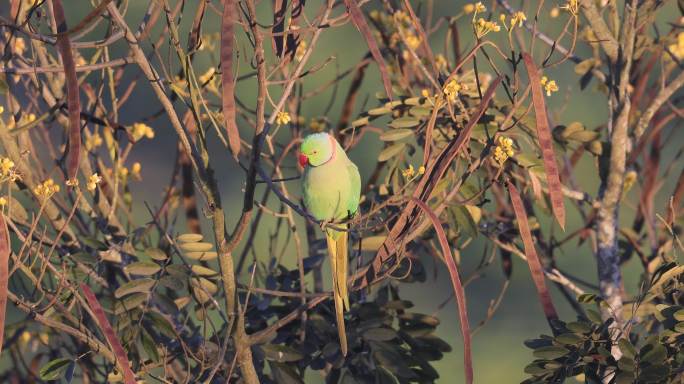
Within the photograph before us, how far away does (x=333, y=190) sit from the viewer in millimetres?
1831

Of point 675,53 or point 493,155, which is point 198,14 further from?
point 675,53

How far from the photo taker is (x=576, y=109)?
6355 mm

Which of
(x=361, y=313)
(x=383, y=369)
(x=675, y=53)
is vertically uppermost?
(x=675, y=53)

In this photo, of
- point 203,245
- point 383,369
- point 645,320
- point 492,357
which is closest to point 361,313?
point 383,369

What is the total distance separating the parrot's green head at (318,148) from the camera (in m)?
1.82

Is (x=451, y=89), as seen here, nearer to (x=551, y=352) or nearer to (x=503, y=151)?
(x=503, y=151)

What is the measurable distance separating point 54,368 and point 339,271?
0.60 m

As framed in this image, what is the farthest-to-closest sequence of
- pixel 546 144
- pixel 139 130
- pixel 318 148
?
1. pixel 139 130
2. pixel 318 148
3. pixel 546 144

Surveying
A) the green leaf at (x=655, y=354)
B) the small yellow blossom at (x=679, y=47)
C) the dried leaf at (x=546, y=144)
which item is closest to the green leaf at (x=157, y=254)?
the dried leaf at (x=546, y=144)

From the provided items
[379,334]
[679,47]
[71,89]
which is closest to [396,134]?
[379,334]

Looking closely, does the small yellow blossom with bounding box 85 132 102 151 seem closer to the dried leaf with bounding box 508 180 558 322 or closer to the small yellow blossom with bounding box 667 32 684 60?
the dried leaf with bounding box 508 180 558 322

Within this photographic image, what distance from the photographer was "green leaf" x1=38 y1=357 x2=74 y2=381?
179 cm

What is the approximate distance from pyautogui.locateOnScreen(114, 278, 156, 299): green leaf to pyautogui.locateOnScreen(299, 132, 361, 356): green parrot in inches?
14.7

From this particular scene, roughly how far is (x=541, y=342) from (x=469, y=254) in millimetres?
4291
